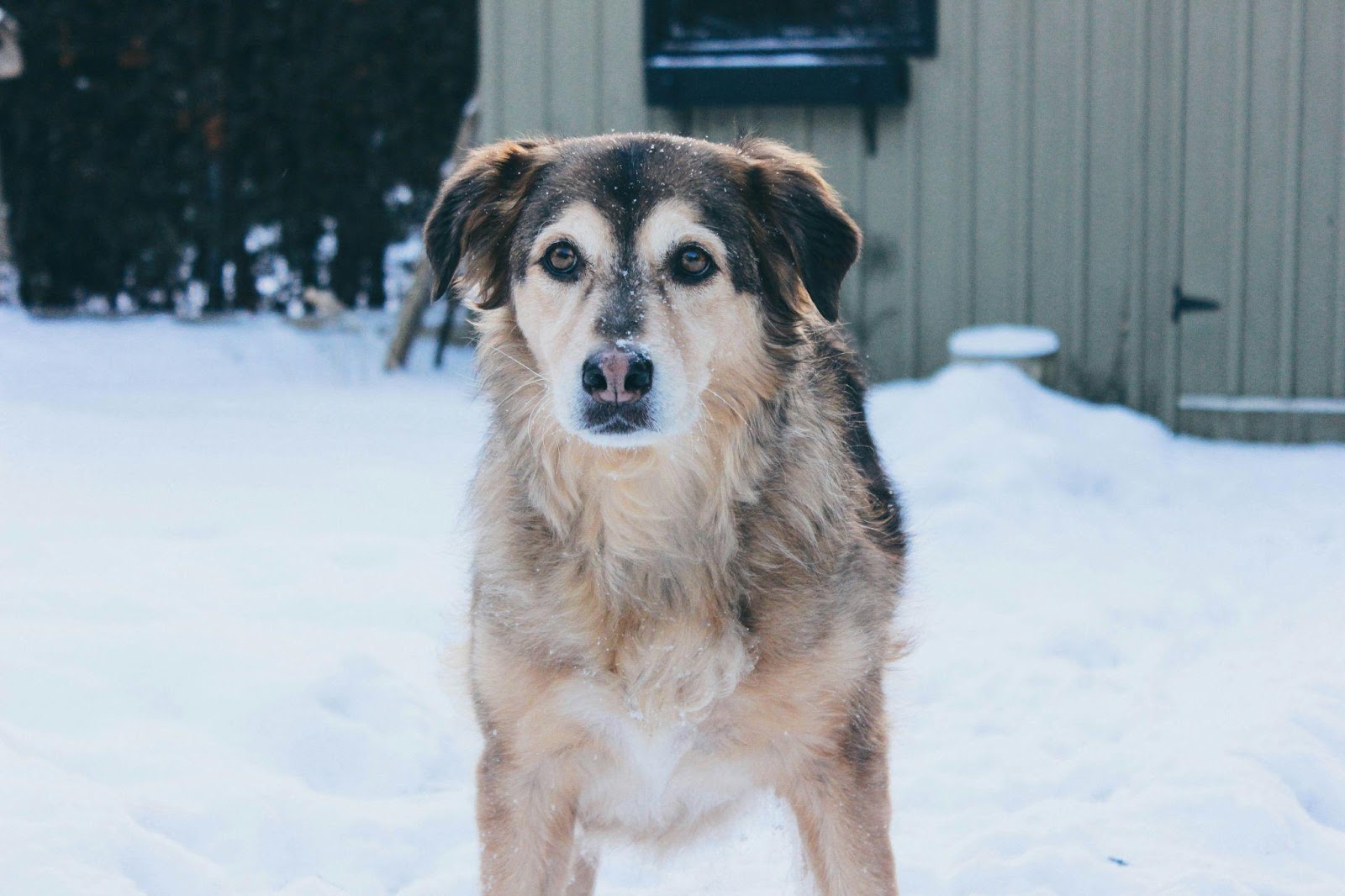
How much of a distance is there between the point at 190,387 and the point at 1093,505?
4.86m

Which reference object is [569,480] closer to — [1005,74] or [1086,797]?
[1086,797]

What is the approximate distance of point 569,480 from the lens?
95.0 inches

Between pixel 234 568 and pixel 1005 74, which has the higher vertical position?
pixel 1005 74

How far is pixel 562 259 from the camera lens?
2500mm

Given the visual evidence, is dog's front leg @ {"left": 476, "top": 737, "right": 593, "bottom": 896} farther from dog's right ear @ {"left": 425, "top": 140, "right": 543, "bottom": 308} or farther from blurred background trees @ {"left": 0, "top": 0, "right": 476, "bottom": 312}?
blurred background trees @ {"left": 0, "top": 0, "right": 476, "bottom": 312}

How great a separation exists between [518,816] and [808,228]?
1.16 metres

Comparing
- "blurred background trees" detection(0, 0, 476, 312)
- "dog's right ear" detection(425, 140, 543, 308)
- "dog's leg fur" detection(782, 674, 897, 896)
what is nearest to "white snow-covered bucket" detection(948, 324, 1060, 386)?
"dog's right ear" detection(425, 140, 543, 308)

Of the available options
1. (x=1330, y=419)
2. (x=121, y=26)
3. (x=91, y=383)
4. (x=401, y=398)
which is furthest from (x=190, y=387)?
(x=1330, y=419)

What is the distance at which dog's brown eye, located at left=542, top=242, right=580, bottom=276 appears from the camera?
2492mm

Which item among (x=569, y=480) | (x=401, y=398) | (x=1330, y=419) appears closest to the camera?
(x=569, y=480)

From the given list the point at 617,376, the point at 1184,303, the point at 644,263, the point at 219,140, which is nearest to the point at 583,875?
the point at 617,376

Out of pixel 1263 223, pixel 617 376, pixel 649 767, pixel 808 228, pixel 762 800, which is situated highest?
pixel 808 228

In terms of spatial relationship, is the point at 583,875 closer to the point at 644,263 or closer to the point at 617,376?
the point at 617,376

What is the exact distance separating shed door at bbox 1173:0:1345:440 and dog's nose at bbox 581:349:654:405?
4842 millimetres
